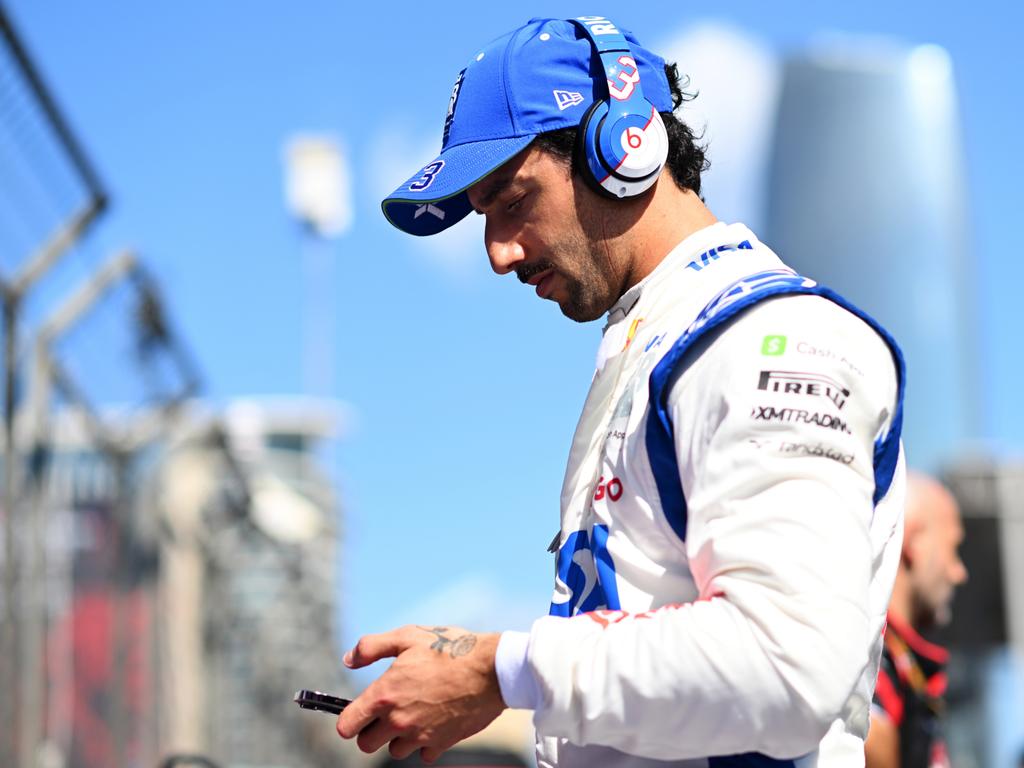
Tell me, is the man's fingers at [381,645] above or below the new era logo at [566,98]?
below

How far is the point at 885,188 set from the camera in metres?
111

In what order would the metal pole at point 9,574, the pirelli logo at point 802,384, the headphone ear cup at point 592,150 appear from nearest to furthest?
the pirelli logo at point 802,384, the headphone ear cup at point 592,150, the metal pole at point 9,574

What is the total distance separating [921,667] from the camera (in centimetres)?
436

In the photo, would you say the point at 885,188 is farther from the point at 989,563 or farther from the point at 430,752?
the point at 430,752

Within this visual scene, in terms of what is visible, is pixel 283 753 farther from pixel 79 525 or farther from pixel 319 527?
pixel 79 525

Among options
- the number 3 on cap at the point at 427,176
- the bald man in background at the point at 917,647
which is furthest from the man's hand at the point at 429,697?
the bald man in background at the point at 917,647

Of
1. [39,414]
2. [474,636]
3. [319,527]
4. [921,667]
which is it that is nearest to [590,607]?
[474,636]

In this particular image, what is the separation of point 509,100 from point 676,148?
325mm

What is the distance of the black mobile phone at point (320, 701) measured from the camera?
196 cm

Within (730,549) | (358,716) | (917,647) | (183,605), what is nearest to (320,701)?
(358,716)

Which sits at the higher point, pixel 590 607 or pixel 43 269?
pixel 43 269

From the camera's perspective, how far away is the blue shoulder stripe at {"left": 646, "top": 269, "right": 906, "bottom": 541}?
191cm

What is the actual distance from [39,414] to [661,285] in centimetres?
493

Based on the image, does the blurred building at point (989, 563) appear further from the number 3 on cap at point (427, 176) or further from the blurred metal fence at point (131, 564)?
the number 3 on cap at point (427, 176)
